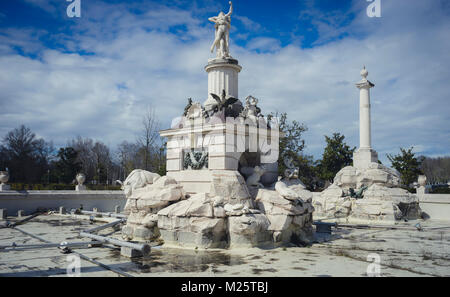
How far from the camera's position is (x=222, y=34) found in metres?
13.3

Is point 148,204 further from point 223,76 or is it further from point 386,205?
point 386,205

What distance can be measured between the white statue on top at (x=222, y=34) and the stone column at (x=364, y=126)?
15.4m

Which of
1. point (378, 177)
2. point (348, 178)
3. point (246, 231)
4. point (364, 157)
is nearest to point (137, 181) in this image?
point (246, 231)

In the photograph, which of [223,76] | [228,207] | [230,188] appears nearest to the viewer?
[228,207]

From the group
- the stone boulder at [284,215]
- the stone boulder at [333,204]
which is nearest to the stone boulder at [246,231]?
the stone boulder at [284,215]

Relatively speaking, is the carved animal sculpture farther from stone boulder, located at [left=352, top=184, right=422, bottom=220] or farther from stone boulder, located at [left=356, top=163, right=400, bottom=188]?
stone boulder, located at [left=356, top=163, right=400, bottom=188]

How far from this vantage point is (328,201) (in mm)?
19984

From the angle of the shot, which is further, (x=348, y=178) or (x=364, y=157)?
(x=364, y=157)

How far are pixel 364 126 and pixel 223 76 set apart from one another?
16.1m

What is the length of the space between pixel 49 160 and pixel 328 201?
150 feet

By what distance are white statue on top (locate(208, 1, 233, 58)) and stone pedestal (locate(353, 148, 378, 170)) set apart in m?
15.6

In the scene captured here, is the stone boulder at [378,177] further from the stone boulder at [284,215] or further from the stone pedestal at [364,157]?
the stone boulder at [284,215]

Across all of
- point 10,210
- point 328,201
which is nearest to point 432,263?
point 328,201
